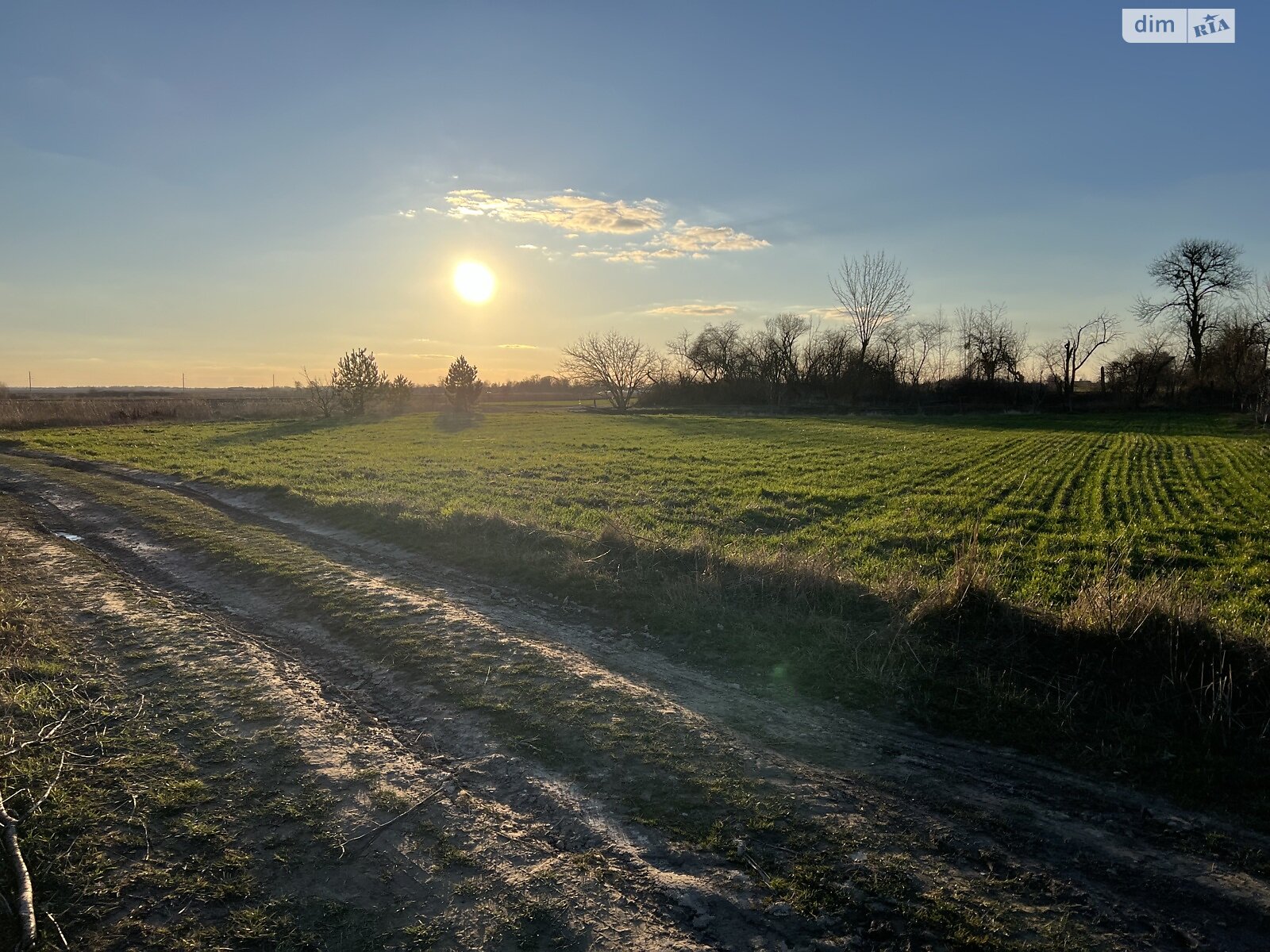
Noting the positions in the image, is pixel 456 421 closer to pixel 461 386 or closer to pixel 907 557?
pixel 461 386

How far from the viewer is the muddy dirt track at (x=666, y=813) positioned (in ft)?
11.4

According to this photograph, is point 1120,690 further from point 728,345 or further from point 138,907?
point 728,345

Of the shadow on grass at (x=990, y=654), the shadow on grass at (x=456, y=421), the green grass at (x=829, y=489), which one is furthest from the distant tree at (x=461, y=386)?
the shadow on grass at (x=990, y=654)

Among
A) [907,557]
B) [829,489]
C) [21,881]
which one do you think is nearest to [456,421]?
[829,489]

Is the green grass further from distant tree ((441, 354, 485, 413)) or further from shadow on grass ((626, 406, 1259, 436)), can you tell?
distant tree ((441, 354, 485, 413))

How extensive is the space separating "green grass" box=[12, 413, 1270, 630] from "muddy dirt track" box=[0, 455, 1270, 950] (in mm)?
3729

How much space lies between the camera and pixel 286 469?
21359mm

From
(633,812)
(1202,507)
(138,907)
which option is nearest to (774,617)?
(633,812)

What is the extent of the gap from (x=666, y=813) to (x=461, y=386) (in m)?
63.7

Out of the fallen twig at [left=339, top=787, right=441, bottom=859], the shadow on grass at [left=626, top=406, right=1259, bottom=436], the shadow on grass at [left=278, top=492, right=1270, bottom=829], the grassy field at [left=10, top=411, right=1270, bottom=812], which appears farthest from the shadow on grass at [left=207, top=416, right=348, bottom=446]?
the fallen twig at [left=339, top=787, right=441, bottom=859]

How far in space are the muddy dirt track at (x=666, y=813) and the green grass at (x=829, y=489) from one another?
147 inches

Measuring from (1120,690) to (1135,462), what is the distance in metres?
28.0

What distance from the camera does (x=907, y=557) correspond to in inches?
479

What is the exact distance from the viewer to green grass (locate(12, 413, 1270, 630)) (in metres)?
12.0
